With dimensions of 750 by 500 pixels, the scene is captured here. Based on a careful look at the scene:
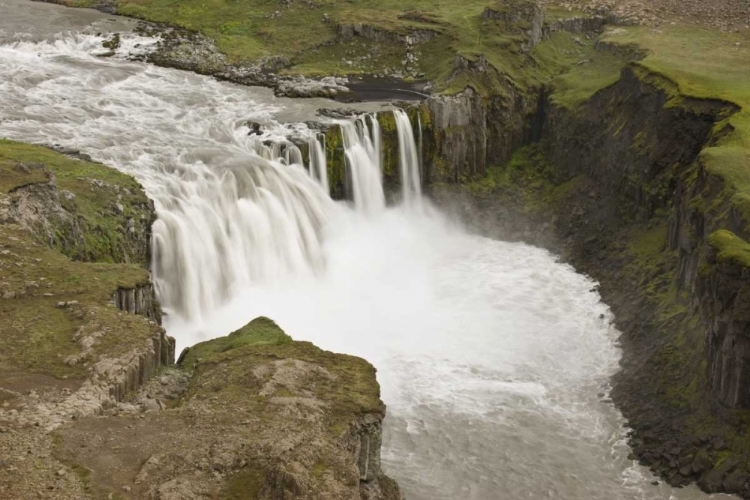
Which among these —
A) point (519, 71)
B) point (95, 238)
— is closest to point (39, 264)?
point (95, 238)

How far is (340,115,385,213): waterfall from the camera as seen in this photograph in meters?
39.6

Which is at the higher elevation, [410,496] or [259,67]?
[259,67]

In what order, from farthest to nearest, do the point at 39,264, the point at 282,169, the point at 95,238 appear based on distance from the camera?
the point at 282,169 → the point at 95,238 → the point at 39,264

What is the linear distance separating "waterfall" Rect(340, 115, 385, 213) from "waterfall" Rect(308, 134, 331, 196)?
141 centimetres

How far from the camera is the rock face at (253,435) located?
47.9ft

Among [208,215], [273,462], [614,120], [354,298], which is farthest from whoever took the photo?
[614,120]

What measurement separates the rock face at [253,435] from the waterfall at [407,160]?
2280 centimetres

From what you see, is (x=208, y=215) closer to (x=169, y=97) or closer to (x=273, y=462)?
(x=169, y=97)

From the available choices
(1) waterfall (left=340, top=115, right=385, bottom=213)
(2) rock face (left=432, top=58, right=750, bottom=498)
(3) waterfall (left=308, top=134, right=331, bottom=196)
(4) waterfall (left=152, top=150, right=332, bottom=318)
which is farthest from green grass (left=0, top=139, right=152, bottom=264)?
(2) rock face (left=432, top=58, right=750, bottom=498)

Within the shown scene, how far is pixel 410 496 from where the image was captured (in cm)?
2197

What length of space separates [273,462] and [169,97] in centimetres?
2956

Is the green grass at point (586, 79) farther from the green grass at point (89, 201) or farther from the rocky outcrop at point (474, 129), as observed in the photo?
the green grass at point (89, 201)

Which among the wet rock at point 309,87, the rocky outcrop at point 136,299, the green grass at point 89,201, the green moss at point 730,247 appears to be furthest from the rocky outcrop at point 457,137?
the rocky outcrop at point 136,299

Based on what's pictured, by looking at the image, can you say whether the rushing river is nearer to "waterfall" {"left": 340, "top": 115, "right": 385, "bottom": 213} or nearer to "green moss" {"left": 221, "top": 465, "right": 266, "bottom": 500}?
"waterfall" {"left": 340, "top": 115, "right": 385, "bottom": 213}
